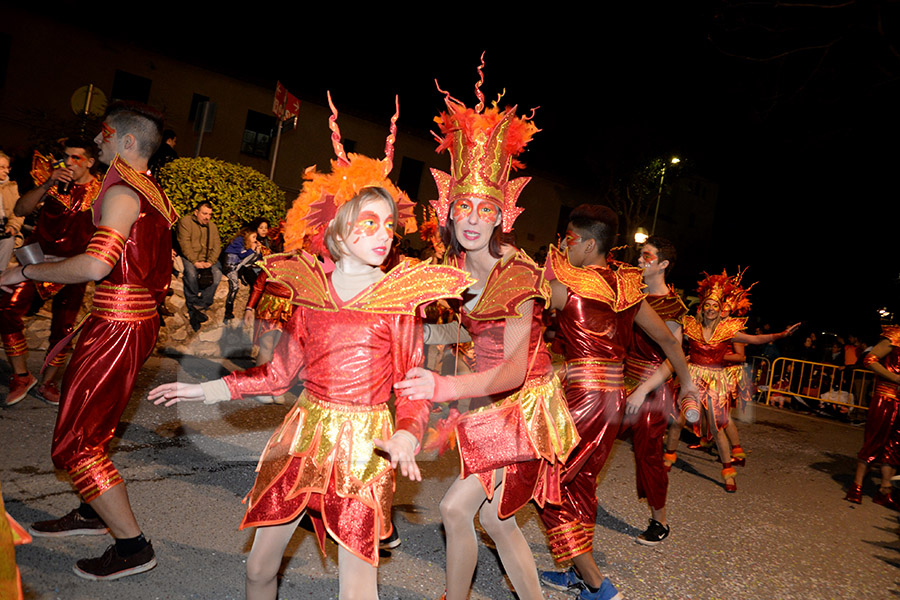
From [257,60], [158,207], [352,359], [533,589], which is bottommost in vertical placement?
[533,589]

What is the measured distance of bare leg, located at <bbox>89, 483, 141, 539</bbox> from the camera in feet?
10.7

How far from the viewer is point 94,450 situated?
10.8 feet

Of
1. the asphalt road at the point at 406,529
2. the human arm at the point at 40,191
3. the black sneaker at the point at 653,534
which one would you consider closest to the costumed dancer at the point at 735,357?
the asphalt road at the point at 406,529

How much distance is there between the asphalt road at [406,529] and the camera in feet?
12.0

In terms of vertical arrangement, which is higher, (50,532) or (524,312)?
(524,312)

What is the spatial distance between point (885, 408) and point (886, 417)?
11cm

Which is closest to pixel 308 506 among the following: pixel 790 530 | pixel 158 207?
pixel 158 207

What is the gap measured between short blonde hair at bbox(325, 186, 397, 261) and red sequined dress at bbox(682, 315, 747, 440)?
668 cm

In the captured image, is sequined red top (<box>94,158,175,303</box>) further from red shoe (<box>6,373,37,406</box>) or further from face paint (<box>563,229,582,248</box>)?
red shoe (<box>6,373,37,406</box>)

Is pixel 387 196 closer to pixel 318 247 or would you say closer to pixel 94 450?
pixel 318 247

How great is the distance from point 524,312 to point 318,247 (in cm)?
95

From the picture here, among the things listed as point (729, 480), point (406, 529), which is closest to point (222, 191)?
point (406, 529)

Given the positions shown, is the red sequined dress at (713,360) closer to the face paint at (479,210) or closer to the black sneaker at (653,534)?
the black sneaker at (653,534)

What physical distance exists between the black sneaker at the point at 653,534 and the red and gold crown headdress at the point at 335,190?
357cm
